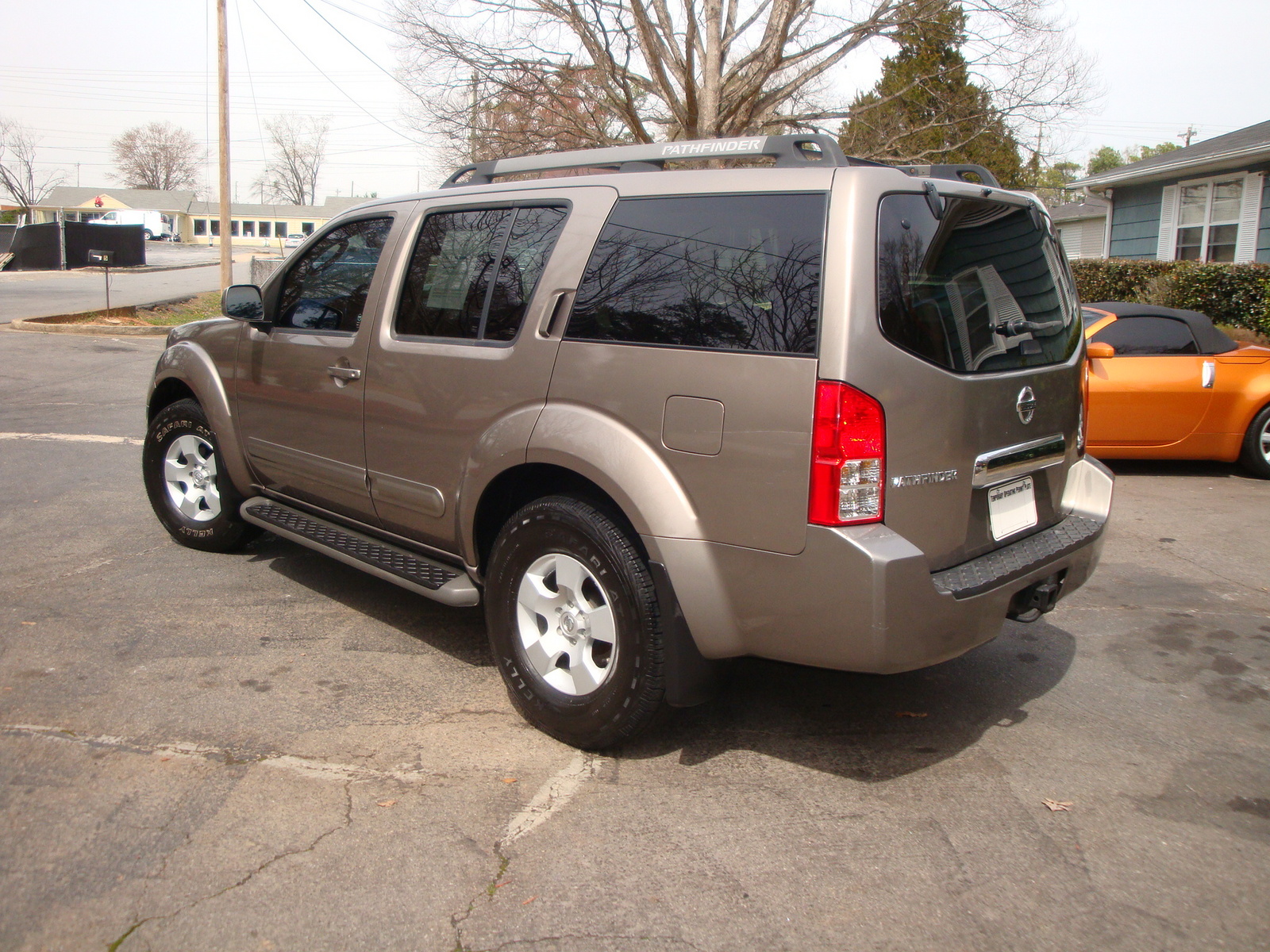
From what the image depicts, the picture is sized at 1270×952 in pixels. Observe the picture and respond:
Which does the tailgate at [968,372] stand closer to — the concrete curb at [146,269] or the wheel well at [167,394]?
the wheel well at [167,394]

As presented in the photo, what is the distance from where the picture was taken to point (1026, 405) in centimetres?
339

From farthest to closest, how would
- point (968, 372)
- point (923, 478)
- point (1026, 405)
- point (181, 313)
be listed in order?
point (181, 313) → point (1026, 405) → point (968, 372) → point (923, 478)

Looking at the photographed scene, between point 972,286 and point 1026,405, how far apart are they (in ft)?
1.46

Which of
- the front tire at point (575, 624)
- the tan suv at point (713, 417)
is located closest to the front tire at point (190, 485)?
the tan suv at point (713, 417)

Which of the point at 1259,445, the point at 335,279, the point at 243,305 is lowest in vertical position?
the point at 1259,445

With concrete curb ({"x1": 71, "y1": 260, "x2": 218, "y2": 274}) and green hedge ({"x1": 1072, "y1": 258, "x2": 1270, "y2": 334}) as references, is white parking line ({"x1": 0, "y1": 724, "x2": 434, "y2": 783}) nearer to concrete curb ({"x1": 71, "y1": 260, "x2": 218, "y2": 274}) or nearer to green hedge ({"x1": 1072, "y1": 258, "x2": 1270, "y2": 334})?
green hedge ({"x1": 1072, "y1": 258, "x2": 1270, "y2": 334})

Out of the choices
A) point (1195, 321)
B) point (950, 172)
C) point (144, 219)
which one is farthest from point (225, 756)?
point (144, 219)

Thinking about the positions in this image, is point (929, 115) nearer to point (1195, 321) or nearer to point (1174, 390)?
point (1195, 321)

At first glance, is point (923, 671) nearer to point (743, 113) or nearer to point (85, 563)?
point (85, 563)

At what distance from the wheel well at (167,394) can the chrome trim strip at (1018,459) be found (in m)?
4.21

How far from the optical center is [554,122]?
19828 mm

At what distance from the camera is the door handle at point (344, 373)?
4305mm

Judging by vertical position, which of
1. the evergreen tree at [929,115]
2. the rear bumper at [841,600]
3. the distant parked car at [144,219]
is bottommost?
the rear bumper at [841,600]

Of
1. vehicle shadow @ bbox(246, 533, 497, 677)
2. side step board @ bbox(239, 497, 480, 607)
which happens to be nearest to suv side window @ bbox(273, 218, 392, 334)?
side step board @ bbox(239, 497, 480, 607)
